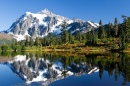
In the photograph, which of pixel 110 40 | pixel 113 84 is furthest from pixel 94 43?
pixel 113 84

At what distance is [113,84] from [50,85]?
837cm

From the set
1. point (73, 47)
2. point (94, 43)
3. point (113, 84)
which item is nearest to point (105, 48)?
point (94, 43)

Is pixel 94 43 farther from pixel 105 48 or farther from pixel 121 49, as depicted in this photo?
pixel 121 49

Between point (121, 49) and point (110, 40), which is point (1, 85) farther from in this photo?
point (110, 40)

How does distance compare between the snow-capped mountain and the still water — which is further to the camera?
the snow-capped mountain

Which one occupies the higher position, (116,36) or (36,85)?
(116,36)

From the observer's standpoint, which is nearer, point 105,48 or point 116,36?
point 105,48

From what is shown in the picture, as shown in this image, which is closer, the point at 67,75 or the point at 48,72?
the point at 67,75

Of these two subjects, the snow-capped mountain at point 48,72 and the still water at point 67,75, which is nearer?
the still water at point 67,75

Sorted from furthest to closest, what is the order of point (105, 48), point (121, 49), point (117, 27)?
point (117, 27), point (105, 48), point (121, 49)

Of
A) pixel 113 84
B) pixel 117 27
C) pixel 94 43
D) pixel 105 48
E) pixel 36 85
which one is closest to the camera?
pixel 36 85

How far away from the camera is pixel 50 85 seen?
1189 inches

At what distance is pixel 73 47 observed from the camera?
595ft

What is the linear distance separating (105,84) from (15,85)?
1176 centimetres
